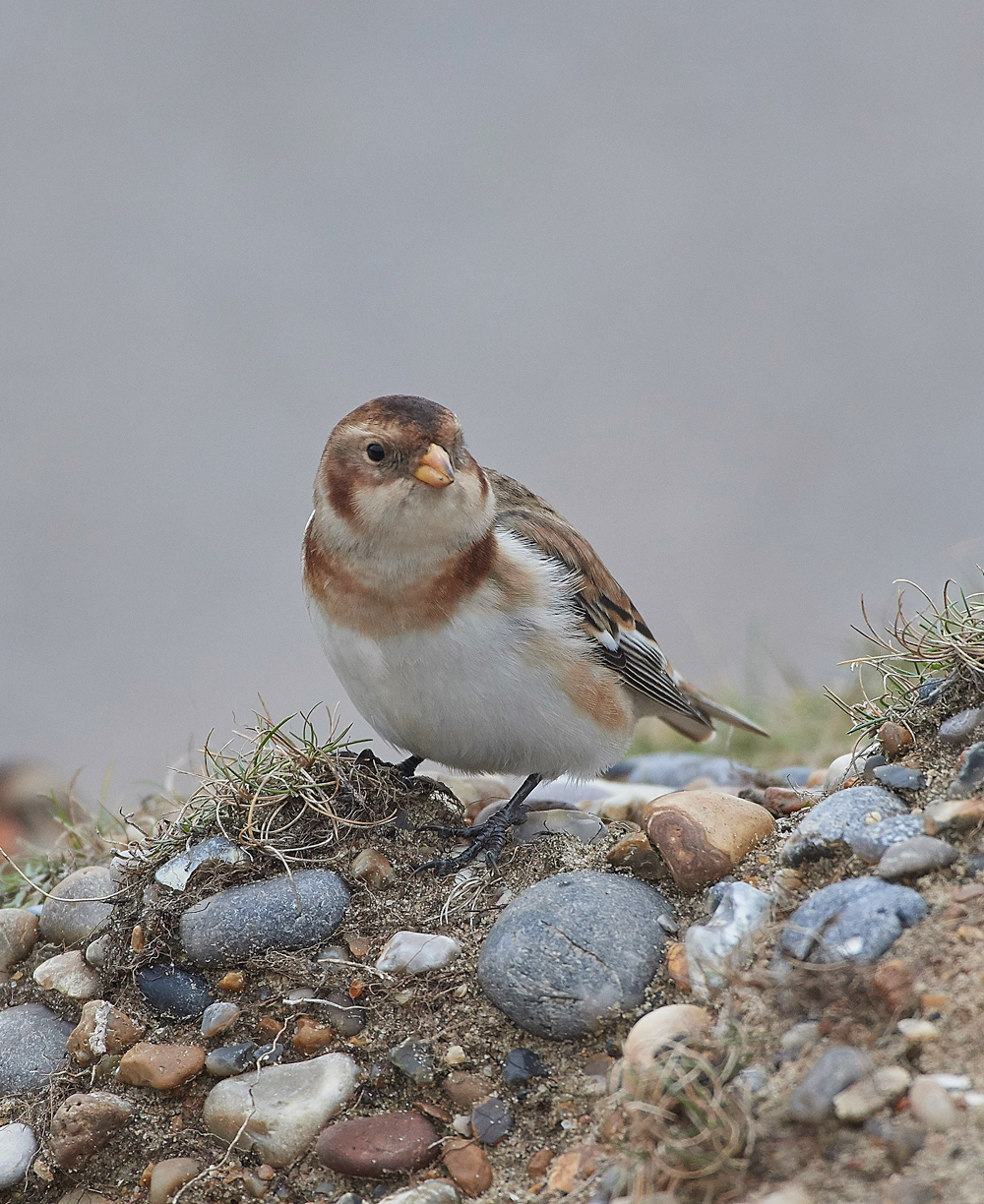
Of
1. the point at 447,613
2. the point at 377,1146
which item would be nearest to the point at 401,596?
the point at 447,613

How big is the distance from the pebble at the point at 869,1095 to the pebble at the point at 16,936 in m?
2.67

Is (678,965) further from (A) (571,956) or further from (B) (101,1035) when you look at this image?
(B) (101,1035)

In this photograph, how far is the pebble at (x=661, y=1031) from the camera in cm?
248

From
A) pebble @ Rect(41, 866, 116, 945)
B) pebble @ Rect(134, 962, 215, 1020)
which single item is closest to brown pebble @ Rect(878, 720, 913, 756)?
pebble @ Rect(134, 962, 215, 1020)

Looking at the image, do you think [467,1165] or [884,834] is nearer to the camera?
[467,1165]

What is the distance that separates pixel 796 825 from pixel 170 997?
5.91 ft

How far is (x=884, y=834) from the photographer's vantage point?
2781 millimetres

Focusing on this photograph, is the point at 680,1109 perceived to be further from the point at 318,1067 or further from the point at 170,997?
the point at 170,997

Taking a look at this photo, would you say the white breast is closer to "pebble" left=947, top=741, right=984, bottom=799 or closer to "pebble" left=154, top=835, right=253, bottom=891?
"pebble" left=154, top=835, right=253, bottom=891

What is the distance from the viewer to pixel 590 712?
13.6 feet

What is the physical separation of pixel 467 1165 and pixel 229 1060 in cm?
74

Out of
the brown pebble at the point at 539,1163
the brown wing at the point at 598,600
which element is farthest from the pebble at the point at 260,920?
the brown wing at the point at 598,600

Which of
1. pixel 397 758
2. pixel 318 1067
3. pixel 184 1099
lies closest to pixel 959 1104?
pixel 318 1067

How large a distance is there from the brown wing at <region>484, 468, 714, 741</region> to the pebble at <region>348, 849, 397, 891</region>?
1178 millimetres
